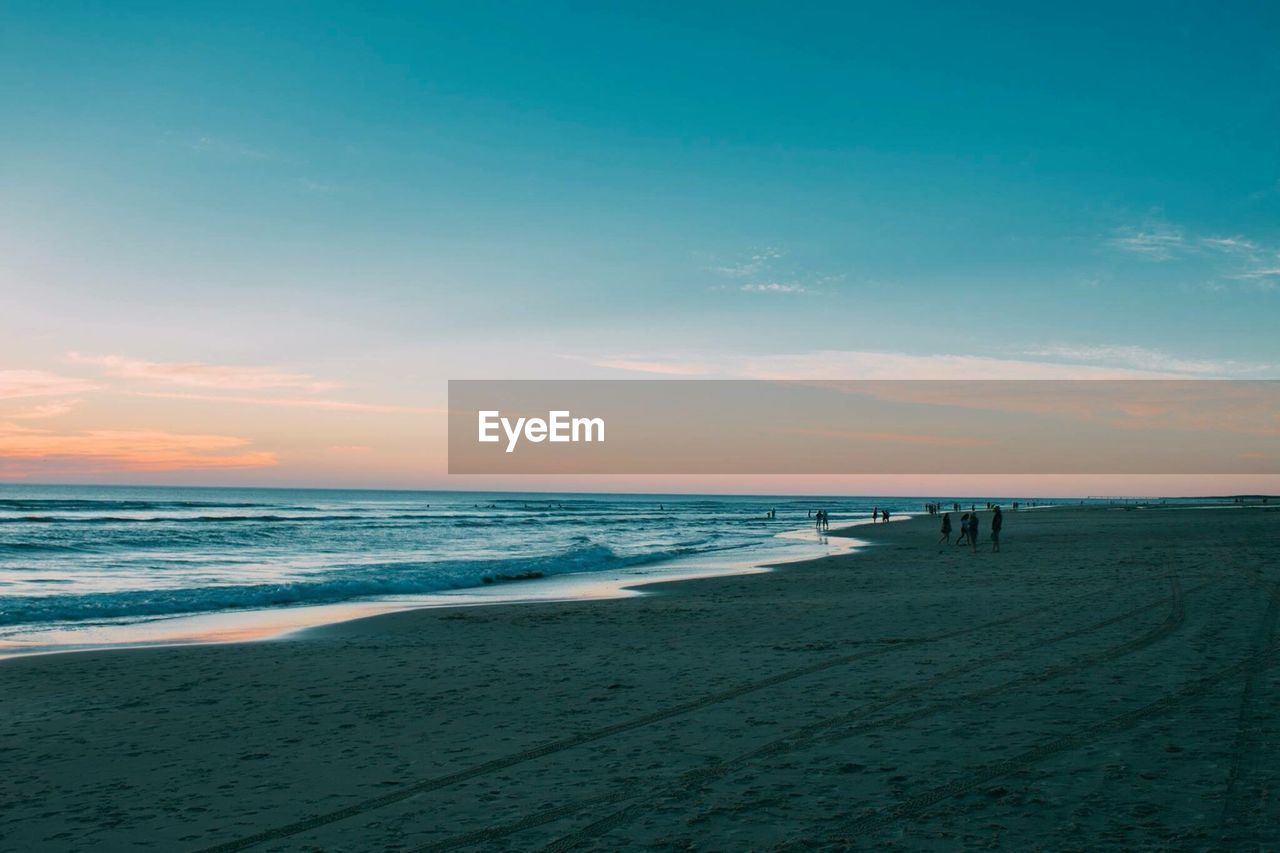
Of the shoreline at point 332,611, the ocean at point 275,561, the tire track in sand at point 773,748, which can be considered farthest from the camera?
the ocean at point 275,561

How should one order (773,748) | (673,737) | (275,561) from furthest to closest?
1. (275,561)
2. (673,737)
3. (773,748)

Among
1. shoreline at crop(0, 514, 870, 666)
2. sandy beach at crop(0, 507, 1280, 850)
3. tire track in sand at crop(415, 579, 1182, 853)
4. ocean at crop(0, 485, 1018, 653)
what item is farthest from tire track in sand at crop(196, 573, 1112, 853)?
ocean at crop(0, 485, 1018, 653)

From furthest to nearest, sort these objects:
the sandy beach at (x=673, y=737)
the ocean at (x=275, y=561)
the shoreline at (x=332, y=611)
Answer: the ocean at (x=275, y=561)
the shoreline at (x=332, y=611)
the sandy beach at (x=673, y=737)

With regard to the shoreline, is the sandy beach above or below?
above

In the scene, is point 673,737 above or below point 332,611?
above

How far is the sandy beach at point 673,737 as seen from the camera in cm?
557

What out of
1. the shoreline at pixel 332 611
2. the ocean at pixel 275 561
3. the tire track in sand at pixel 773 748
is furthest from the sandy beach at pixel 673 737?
the ocean at pixel 275 561

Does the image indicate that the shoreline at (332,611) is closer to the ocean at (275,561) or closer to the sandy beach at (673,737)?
the ocean at (275,561)

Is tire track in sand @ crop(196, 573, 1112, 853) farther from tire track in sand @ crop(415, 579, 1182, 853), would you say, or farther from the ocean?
the ocean

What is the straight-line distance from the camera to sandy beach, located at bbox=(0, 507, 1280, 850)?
5.57 meters

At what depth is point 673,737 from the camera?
7672 millimetres

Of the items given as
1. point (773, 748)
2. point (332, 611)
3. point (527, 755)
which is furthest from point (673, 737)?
point (332, 611)

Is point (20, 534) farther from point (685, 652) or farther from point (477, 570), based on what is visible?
point (685, 652)

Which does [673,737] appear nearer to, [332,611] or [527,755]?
[527,755]
